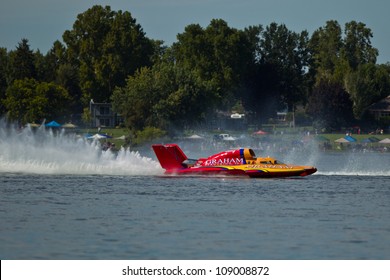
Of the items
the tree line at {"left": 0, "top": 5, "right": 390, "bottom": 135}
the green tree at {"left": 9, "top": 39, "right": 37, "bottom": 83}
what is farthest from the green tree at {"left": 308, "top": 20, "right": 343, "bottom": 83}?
the green tree at {"left": 9, "top": 39, "right": 37, "bottom": 83}

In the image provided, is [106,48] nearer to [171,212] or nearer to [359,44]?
[359,44]

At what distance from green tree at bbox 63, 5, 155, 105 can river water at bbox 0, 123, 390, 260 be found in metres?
73.8

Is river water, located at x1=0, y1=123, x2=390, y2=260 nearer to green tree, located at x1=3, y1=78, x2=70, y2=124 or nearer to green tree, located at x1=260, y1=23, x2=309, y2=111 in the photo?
green tree, located at x1=3, y1=78, x2=70, y2=124

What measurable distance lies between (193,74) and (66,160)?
48.7 meters

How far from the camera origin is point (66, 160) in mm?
54219

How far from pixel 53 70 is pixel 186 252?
129 meters

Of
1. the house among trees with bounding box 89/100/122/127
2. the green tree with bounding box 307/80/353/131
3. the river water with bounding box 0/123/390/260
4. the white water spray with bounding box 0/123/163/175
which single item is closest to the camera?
the river water with bounding box 0/123/390/260

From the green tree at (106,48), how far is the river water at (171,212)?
73833 mm

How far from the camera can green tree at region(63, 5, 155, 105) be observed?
128500 mm

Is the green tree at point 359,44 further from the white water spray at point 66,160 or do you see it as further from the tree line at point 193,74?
the white water spray at point 66,160

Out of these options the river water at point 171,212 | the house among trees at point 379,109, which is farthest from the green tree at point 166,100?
the house among trees at point 379,109

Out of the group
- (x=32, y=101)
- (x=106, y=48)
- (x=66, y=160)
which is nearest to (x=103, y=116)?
(x=106, y=48)

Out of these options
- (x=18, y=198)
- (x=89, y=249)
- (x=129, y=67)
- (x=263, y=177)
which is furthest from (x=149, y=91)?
(x=89, y=249)

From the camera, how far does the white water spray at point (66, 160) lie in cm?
5231
